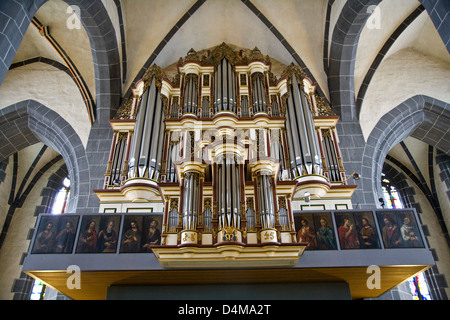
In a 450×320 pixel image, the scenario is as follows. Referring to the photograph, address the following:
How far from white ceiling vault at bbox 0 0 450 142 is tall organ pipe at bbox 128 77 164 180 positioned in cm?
180

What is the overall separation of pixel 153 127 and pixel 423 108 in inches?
319

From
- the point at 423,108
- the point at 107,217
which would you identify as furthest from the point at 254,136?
the point at 423,108

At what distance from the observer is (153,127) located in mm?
9805

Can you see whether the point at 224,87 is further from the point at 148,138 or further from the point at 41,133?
the point at 41,133

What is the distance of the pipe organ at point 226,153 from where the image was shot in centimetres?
712

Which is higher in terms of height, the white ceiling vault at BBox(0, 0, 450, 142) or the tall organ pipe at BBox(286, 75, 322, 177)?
the white ceiling vault at BBox(0, 0, 450, 142)

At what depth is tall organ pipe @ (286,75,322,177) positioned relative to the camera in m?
8.81

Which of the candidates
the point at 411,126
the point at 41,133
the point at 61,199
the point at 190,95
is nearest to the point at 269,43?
the point at 190,95

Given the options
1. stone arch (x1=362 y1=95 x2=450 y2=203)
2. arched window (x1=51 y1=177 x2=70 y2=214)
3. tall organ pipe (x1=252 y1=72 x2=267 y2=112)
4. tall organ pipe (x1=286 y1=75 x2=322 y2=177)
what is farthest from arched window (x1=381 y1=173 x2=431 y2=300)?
arched window (x1=51 y1=177 x2=70 y2=214)

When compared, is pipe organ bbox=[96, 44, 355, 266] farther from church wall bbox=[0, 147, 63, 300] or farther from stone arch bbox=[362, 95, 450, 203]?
church wall bbox=[0, 147, 63, 300]

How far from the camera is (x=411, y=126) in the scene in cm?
1192

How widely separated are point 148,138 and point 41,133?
4.90 metres

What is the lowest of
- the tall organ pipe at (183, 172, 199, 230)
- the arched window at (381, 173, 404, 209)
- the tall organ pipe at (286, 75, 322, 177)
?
the tall organ pipe at (183, 172, 199, 230)

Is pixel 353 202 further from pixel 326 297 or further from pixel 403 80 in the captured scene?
pixel 403 80
